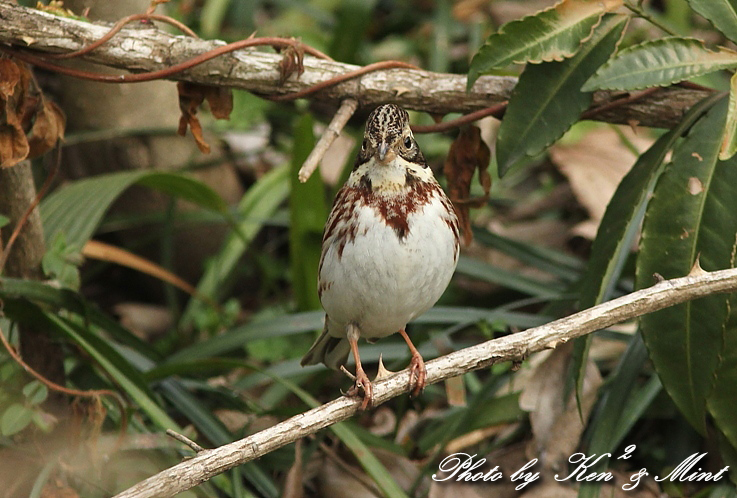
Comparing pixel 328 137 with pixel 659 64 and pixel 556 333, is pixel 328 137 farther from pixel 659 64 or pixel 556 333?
pixel 659 64

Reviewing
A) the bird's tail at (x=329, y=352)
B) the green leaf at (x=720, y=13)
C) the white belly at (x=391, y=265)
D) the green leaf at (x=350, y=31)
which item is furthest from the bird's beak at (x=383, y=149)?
the green leaf at (x=350, y=31)

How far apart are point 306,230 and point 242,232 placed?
0.76 meters

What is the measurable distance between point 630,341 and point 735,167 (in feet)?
3.52

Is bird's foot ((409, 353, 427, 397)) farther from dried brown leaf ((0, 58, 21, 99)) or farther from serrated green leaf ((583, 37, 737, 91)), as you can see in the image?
dried brown leaf ((0, 58, 21, 99))

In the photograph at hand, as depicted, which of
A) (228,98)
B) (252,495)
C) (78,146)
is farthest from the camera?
(78,146)

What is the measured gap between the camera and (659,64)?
2.78 meters

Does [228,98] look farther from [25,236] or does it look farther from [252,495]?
[252,495]

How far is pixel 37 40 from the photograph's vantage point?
282 cm

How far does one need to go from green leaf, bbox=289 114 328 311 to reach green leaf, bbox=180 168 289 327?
547 millimetres

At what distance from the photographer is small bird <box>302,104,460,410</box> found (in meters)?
2.58

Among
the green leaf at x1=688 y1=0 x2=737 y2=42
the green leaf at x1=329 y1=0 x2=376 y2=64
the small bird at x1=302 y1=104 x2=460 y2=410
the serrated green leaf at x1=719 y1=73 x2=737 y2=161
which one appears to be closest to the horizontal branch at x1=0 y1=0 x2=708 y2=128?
the green leaf at x1=688 y1=0 x2=737 y2=42

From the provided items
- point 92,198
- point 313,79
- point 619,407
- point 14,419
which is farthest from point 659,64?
point 92,198

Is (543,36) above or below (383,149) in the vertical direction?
above

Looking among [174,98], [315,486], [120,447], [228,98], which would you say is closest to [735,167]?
[228,98]
